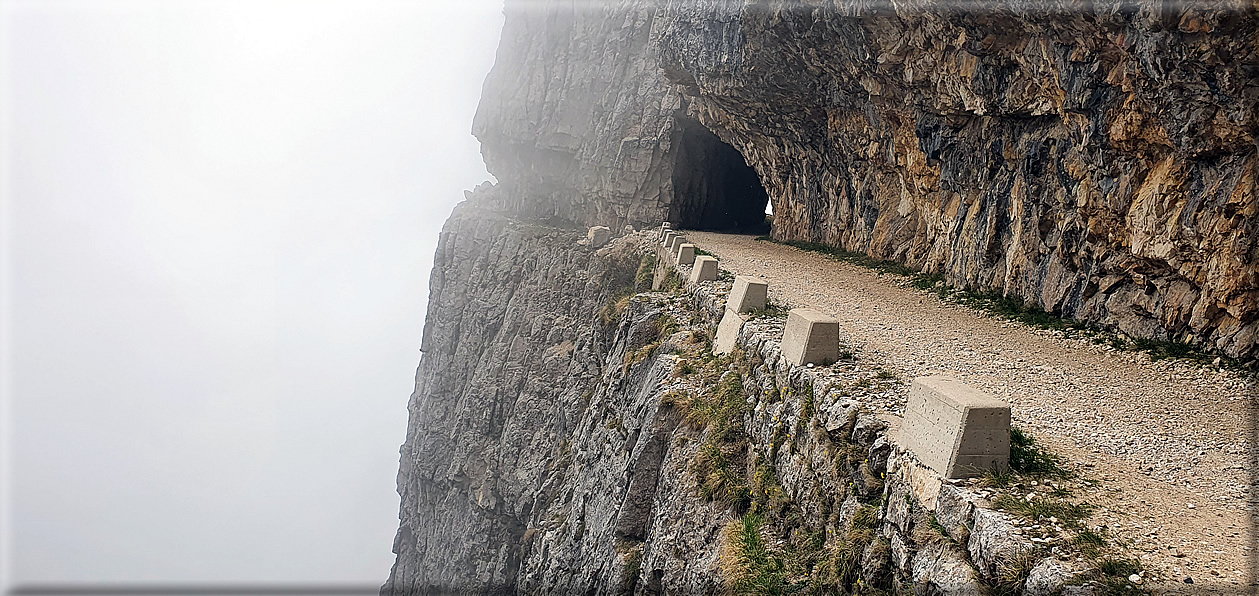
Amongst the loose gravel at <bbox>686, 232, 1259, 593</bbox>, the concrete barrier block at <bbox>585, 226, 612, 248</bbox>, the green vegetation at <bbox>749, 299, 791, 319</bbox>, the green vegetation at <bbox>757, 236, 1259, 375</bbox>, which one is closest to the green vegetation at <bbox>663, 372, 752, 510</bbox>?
the green vegetation at <bbox>749, 299, 791, 319</bbox>

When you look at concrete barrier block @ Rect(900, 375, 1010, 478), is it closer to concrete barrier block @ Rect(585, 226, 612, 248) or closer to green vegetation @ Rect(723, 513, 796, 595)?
green vegetation @ Rect(723, 513, 796, 595)

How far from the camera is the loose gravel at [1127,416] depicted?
5.81 metres

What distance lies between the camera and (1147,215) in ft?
36.2

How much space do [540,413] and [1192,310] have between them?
19630 mm

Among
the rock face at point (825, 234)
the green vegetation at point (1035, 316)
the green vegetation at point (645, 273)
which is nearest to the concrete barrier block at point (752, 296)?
the rock face at point (825, 234)

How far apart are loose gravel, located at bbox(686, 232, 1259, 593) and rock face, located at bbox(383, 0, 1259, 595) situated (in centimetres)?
95

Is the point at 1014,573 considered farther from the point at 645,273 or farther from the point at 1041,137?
the point at 645,273

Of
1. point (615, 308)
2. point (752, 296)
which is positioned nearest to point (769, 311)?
point (752, 296)

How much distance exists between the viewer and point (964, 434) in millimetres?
6543

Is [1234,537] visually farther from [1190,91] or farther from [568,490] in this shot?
[568,490]

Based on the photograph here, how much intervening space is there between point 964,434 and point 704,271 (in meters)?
11.9

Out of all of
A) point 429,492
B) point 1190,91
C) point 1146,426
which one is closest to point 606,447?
point 1146,426

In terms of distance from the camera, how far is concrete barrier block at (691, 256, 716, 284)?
18219 mm

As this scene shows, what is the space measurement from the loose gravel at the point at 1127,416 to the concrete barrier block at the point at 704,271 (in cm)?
323
